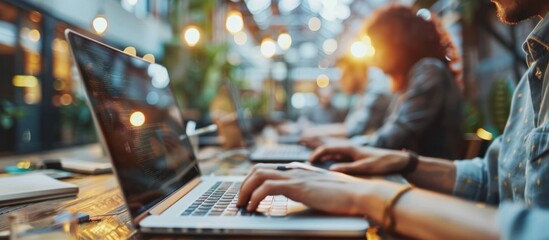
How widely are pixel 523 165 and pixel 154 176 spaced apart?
2.66 feet

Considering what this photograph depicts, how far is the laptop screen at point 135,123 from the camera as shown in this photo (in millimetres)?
653

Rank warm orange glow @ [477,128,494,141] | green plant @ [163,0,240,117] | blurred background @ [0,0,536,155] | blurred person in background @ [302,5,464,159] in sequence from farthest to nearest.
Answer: green plant @ [163,0,240,117] < blurred background @ [0,0,536,155] < warm orange glow @ [477,128,494,141] < blurred person in background @ [302,5,464,159]

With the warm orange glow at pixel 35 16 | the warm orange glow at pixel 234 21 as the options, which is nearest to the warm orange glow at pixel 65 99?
the warm orange glow at pixel 35 16

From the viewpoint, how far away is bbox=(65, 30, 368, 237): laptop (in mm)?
582

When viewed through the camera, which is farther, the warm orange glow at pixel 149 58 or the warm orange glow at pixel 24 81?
the warm orange glow at pixel 24 81

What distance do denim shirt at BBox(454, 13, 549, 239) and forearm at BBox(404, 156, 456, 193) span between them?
2 cm

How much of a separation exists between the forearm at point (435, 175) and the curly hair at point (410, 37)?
116 centimetres

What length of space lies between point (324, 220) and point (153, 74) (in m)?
0.71

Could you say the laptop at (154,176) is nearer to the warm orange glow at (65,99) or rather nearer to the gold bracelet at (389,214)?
the gold bracelet at (389,214)

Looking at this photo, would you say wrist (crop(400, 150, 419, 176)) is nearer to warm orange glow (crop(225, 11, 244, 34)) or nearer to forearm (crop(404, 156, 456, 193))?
forearm (crop(404, 156, 456, 193))

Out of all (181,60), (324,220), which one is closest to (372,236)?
(324,220)

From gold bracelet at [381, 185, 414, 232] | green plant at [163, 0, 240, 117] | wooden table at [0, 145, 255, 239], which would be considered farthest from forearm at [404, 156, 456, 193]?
green plant at [163, 0, 240, 117]

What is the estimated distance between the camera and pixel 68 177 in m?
1.26

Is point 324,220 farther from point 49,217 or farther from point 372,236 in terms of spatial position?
point 49,217
